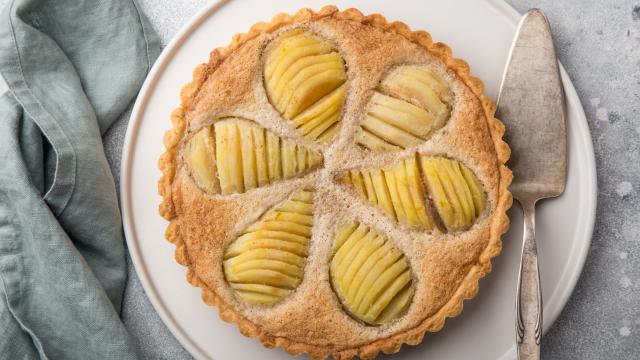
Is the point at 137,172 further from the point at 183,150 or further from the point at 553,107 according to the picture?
the point at 553,107

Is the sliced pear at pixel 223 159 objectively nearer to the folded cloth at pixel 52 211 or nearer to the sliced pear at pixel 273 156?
the sliced pear at pixel 273 156

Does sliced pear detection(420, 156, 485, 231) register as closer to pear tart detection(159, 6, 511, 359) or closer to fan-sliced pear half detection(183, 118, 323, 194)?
pear tart detection(159, 6, 511, 359)

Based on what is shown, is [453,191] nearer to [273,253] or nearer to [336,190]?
[336,190]

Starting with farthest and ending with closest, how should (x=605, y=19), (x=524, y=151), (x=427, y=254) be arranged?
(x=605, y=19) < (x=524, y=151) < (x=427, y=254)

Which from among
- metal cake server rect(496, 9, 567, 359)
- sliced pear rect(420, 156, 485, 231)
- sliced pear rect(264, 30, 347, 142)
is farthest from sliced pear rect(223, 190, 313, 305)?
metal cake server rect(496, 9, 567, 359)

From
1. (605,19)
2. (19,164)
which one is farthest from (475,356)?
(19,164)
